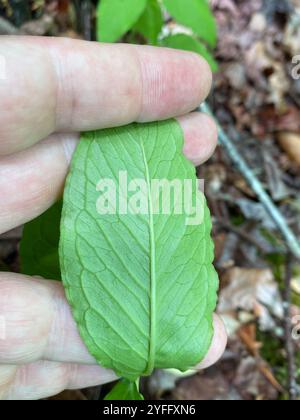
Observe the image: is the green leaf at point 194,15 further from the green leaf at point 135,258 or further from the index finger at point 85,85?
the green leaf at point 135,258

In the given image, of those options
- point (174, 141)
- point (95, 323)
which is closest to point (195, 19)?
point (174, 141)

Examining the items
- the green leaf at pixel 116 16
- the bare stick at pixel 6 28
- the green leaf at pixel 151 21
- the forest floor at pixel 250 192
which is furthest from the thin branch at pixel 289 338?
the bare stick at pixel 6 28

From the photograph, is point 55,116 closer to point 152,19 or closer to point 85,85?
point 85,85

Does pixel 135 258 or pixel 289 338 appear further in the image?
pixel 289 338

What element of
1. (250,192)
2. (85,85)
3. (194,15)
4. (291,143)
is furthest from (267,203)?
(85,85)

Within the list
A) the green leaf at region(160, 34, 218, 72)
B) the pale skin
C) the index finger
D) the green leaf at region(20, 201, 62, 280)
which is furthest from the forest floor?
the index finger

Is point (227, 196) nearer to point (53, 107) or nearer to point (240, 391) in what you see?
point (240, 391)
